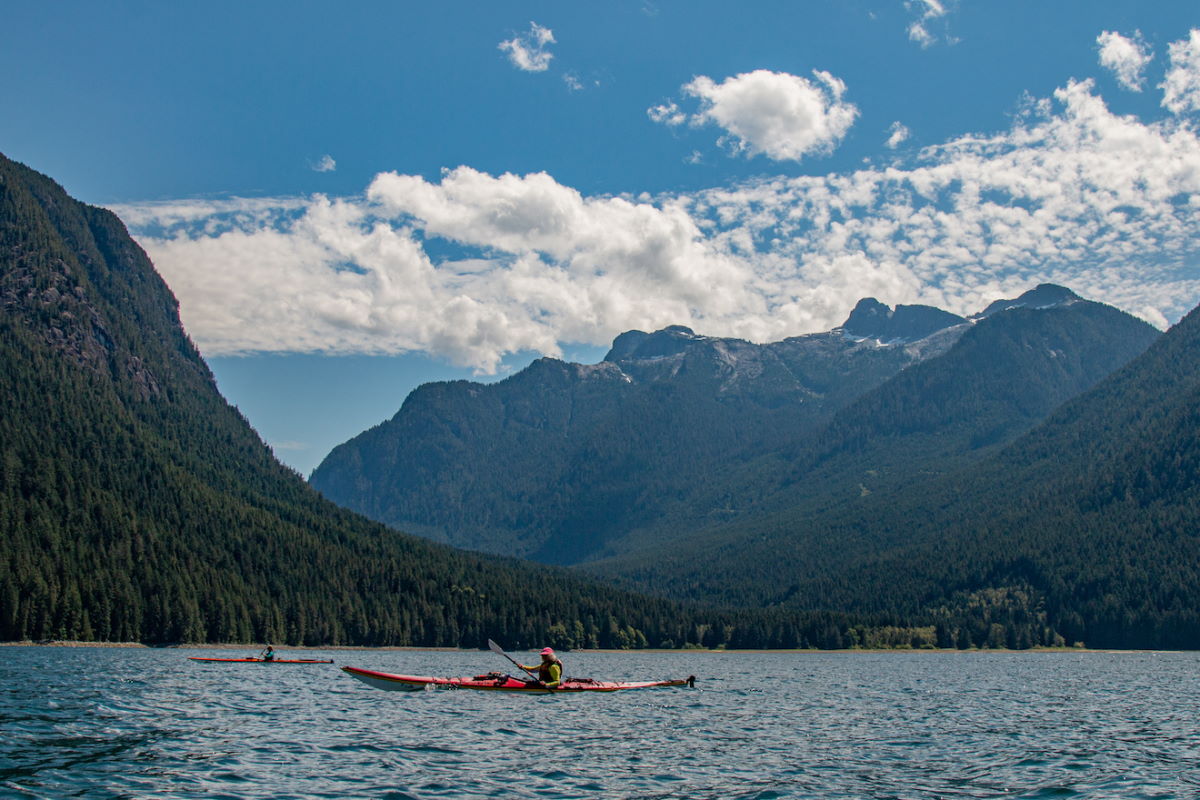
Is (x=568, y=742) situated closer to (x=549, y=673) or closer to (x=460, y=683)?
(x=549, y=673)

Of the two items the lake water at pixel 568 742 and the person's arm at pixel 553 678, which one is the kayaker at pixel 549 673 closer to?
the person's arm at pixel 553 678

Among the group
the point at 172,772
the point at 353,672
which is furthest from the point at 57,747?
the point at 353,672

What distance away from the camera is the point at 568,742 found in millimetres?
60188

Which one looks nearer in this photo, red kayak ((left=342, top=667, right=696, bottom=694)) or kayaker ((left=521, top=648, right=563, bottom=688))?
kayaker ((left=521, top=648, right=563, bottom=688))

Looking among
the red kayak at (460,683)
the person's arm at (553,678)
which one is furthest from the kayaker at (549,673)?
the red kayak at (460,683)

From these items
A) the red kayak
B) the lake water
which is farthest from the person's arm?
the lake water

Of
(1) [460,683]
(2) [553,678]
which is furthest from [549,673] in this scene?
(1) [460,683]

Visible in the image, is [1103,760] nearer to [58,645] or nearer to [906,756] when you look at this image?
[906,756]

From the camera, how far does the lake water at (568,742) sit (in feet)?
148

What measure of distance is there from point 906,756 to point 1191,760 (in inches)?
607

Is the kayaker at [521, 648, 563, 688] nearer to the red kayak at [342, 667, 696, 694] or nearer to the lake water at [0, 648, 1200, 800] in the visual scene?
the red kayak at [342, 667, 696, 694]

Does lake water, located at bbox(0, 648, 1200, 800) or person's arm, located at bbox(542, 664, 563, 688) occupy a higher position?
person's arm, located at bbox(542, 664, 563, 688)

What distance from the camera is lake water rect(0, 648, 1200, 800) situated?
45.1m

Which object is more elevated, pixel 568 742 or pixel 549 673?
pixel 549 673
